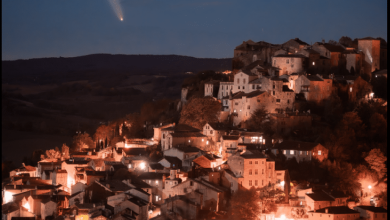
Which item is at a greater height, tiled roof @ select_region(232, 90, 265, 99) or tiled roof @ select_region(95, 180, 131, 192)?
tiled roof @ select_region(232, 90, 265, 99)

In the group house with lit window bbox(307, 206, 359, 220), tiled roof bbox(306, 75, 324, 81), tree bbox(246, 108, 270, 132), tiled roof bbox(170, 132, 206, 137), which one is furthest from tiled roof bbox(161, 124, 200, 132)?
house with lit window bbox(307, 206, 359, 220)

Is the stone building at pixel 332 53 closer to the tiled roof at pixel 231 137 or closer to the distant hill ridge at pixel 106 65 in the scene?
the tiled roof at pixel 231 137

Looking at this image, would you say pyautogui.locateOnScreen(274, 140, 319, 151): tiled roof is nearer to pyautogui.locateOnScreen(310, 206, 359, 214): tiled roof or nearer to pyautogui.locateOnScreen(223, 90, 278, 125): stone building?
pyautogui.locateOnScreen(310, 206, 359, 214): tiled roof

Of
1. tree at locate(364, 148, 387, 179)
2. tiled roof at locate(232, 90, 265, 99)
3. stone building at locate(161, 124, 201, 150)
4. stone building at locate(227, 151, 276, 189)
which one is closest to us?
stone building at locate(227, 151, 276, 189)

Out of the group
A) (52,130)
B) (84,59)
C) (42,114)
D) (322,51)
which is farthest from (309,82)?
(84,59)

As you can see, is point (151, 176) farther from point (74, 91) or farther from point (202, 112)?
point (74, 91)

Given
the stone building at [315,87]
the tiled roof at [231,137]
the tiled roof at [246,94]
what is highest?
the stone building at [315,87]

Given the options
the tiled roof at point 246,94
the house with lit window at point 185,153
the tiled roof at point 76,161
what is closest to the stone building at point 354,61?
the tiled roof at point 246,94

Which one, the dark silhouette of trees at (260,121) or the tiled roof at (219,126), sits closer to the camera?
the dark silhouette of trees at (260,121)

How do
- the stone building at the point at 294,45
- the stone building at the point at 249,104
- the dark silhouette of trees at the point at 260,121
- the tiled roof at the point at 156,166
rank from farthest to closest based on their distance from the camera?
the stone building at the point at 294,45
the stone building at the point at 249,104
the dark silhouette of trees at the point at 260,121
the tiled roof at the point at 156,166
